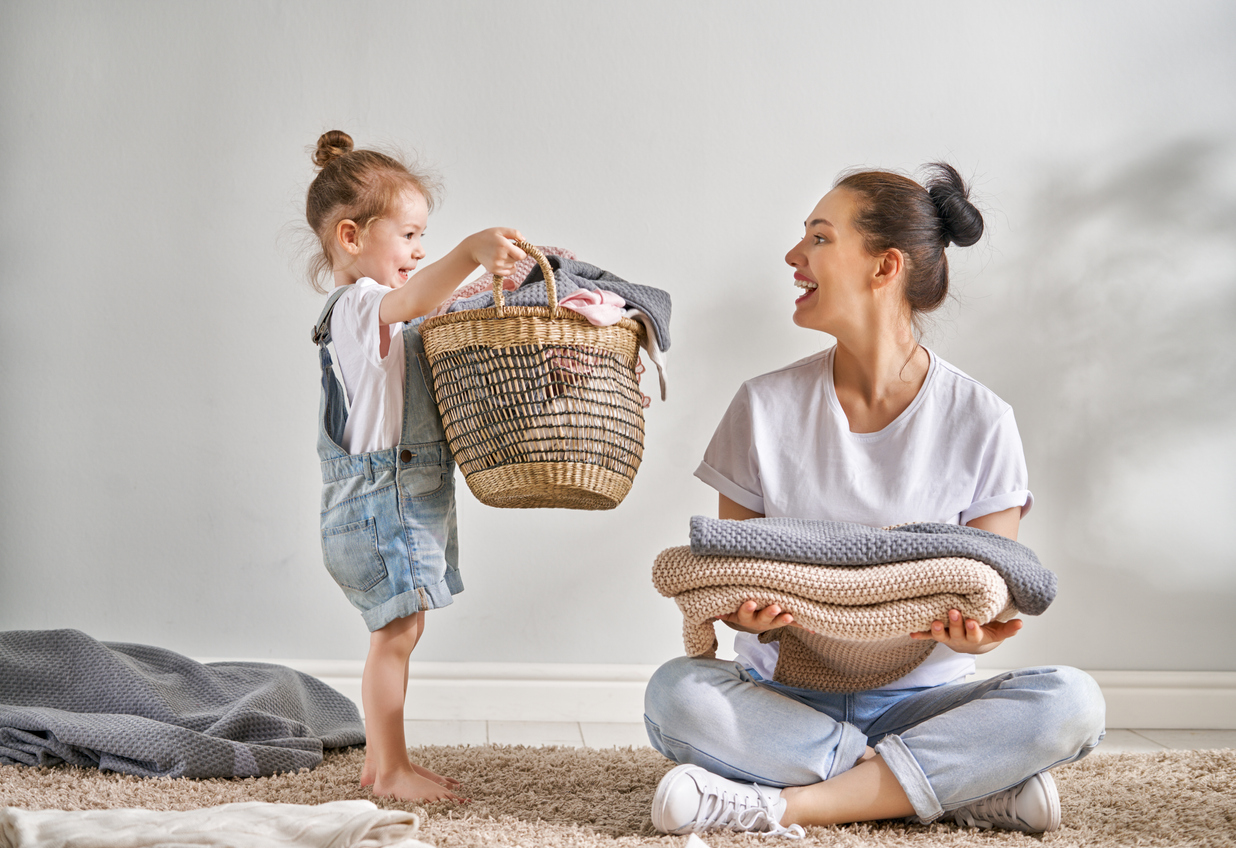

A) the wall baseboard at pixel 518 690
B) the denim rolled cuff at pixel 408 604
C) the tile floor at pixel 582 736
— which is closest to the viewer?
the denim rolled cuff at pixel 408 604

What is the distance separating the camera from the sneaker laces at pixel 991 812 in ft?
4.05

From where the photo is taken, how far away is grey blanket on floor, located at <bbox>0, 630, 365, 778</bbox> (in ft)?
4.80

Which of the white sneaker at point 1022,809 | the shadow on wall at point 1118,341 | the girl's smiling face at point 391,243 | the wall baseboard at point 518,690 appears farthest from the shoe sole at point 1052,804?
the girl's smiling face at point 391,243

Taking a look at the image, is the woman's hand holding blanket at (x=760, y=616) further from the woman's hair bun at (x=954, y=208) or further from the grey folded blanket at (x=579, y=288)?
the woman's hair bun at (x=954, y=208)

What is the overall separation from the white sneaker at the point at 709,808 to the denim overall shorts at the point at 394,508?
0.42 m

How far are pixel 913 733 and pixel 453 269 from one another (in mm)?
825

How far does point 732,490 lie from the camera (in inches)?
58.3

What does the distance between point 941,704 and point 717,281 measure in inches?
41.3

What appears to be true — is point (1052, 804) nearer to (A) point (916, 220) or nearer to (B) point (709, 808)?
(B) point (709, 808)

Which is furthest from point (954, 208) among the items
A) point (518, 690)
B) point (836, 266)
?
point (518, 690)

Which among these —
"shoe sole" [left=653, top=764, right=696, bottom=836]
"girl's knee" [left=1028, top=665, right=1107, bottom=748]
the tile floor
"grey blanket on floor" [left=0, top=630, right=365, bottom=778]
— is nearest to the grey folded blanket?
"shoe sole" [left=653, top=764, right=696, bottom=836]

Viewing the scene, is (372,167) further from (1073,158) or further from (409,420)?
(1073,158)

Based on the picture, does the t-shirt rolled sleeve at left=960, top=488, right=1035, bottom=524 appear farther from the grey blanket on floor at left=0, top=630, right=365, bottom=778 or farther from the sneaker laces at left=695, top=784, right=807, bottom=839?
the grey blanket on floor at left=0, top=630, right=365, bottom=778

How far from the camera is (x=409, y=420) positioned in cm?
142
